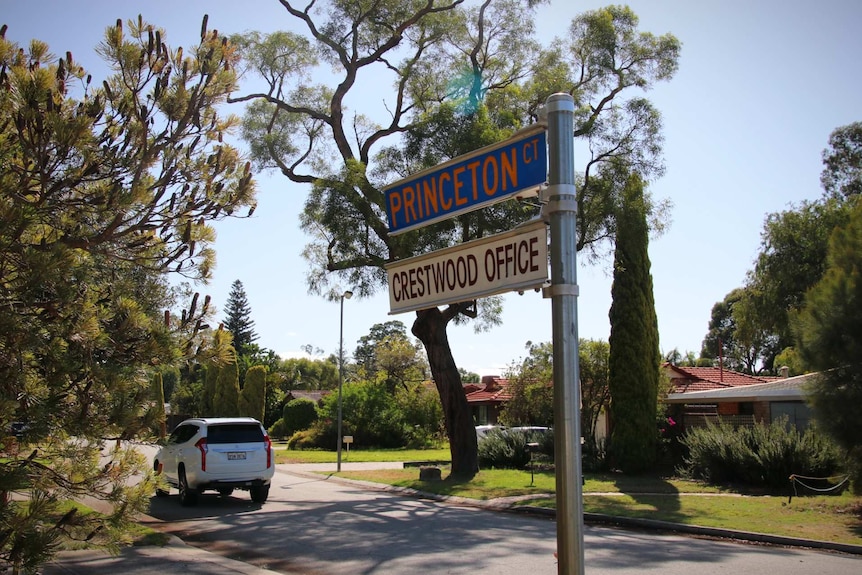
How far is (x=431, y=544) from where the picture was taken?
495 inches

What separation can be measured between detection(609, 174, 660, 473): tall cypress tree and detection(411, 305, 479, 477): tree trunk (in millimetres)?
4774

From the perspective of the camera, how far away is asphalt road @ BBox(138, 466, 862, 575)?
34.9ft

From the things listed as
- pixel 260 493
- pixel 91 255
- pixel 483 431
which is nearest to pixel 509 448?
pixel 483 431

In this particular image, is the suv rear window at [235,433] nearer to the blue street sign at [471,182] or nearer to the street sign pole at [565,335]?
the blue street sign at [471,182]

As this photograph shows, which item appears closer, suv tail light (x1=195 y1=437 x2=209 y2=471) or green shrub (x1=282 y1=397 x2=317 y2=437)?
suv tail light (x1=195 y1=437 x2=209 y2=471)

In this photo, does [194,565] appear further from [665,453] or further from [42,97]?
[665,453]

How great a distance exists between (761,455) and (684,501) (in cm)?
359

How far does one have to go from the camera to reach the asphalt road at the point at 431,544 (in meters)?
10.6

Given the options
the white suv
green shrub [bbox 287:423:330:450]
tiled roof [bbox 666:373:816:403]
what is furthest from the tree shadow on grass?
green shrub [bbox 287:423:330:450]

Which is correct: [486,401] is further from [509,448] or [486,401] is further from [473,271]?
[473,271]

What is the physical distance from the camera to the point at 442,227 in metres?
21.5

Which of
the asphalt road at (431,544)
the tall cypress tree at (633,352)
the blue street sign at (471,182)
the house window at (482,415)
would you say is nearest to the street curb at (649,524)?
the asphalt road at (431,544)

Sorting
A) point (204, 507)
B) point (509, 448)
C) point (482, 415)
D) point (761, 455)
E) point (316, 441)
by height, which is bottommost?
point (204, 507)

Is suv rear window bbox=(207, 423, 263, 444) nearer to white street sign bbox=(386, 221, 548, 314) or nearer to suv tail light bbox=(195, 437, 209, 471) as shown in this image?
suv tail light bbox=(195, 437, 209, 471)
